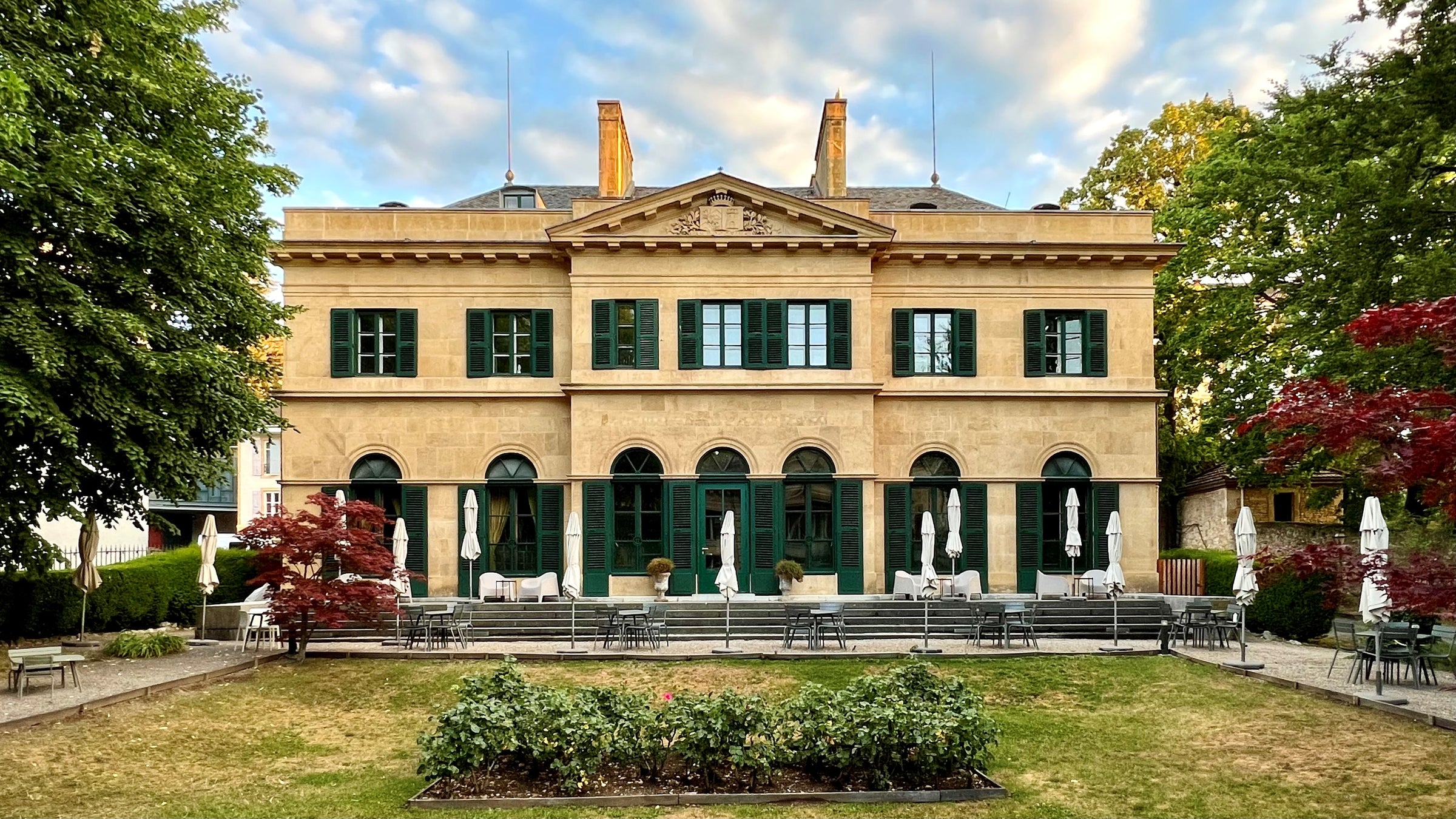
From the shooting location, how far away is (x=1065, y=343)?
2428cm

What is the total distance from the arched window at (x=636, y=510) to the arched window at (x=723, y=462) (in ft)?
3.77

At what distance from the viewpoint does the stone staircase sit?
1869 cm

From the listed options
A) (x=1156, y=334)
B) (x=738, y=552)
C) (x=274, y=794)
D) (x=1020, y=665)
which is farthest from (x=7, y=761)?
(x=1156, y=334)

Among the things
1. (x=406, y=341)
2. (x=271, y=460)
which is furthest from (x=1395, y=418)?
(x=271, y=460)

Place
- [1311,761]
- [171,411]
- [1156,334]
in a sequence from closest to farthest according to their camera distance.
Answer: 1. [1311,761]
2. [171,411]
3. [1156,334]

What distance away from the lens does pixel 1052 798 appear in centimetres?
874

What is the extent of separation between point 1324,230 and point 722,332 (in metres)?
14.2

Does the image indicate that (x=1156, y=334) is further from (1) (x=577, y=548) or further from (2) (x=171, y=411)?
(2) (x=171, y=411)

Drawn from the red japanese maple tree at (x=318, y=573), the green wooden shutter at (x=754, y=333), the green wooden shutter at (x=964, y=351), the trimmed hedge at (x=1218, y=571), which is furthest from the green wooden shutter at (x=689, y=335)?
the trimmed hedge at (x=1218, y=571)

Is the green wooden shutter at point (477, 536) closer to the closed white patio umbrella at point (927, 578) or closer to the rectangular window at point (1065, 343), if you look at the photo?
the closed white patio umbrella at point (927, 578)

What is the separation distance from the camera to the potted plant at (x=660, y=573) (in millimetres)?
22250

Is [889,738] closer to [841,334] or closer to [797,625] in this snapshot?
[797,625]

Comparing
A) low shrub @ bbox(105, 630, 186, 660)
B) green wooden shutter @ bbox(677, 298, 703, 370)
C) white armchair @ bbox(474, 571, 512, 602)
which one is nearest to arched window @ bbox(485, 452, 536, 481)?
white armchair @ bbox(474, 571, 512, 602)

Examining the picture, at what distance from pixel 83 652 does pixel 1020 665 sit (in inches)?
655
